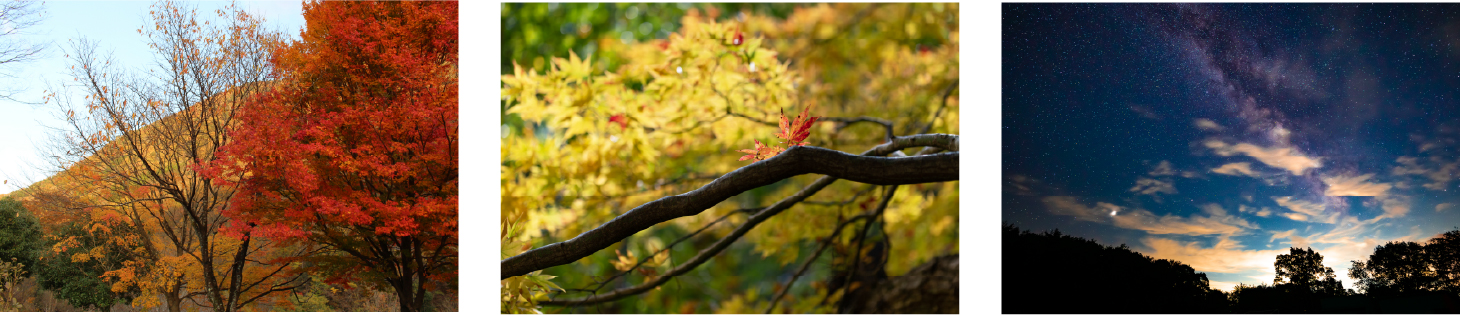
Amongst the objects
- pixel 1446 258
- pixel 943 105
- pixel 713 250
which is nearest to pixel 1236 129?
pixel 1446 258

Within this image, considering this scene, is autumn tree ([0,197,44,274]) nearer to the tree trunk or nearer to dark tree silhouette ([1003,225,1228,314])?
the tree trunk

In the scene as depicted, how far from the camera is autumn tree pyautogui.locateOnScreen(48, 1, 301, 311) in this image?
2.34 meters

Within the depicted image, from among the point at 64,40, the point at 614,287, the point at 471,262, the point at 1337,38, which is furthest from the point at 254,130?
the point at 1337,38

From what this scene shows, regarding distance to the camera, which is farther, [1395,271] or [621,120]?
[621,120]

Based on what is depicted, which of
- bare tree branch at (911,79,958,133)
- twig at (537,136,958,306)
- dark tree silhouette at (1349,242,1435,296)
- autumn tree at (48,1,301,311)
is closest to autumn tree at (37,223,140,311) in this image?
autumn tree at (48,1,301,311)

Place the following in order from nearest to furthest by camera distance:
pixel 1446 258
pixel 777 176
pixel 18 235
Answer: pixel 777 176, pixel 18 235, pixel 1446 258

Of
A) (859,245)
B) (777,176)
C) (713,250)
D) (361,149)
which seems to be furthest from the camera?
(859,245)

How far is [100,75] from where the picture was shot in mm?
2375

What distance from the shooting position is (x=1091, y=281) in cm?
250

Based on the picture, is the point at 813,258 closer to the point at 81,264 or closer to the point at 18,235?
the point at 81,264

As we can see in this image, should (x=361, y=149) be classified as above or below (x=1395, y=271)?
above

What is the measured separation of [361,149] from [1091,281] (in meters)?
2.94

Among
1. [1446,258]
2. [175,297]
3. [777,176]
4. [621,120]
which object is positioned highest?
[621,120]

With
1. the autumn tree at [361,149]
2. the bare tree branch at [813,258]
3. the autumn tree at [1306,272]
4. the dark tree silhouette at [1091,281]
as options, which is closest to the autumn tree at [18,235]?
the autumn tree at [361,149]
